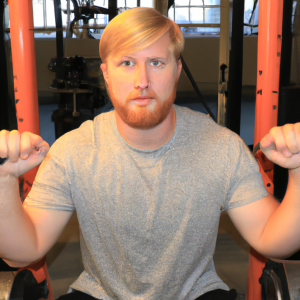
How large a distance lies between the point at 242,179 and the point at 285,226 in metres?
0.14

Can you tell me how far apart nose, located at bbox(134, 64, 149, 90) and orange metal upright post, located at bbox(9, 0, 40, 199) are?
0.98 feet

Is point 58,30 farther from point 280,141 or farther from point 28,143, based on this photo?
point 280,141

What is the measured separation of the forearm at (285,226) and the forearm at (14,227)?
498mm

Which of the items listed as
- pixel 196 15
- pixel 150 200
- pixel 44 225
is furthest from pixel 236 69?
pixel 44 225

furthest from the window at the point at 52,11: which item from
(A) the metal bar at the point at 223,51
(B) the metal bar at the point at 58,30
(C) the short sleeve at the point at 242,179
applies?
(C) the short sleeve at the point at 242,179

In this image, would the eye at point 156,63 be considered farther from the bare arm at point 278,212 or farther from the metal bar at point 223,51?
the metal bar at point 223,51

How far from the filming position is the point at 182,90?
161cm

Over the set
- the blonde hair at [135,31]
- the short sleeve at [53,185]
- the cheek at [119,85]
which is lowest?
the short sleeve at [53,185]

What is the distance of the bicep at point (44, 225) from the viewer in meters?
0.77

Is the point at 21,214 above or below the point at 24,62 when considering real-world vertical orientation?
below

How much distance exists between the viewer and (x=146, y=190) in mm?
801

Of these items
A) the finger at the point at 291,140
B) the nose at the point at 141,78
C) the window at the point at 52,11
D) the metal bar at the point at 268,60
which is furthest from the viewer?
the window at the point at 52,11

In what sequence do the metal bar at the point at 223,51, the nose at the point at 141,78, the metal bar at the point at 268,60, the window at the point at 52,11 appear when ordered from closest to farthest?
1. the nose at the point at 141,78
2. the metal bar at the point at 268,60
3. the window at the point at 52,11
4. the metal bar at the point at 223,51

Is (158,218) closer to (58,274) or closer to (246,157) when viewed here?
(246,157)
